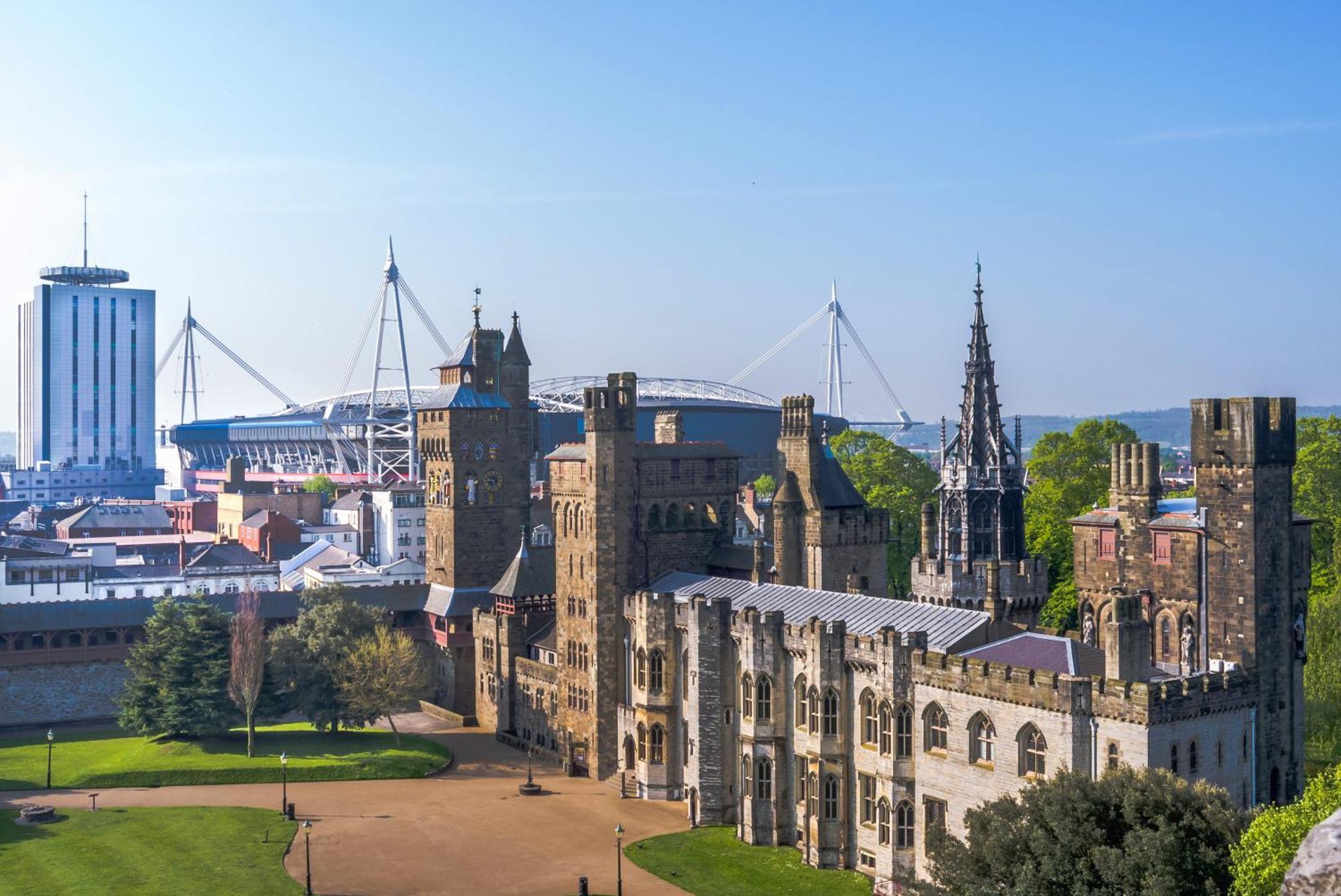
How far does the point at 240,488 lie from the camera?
176125 millimetres

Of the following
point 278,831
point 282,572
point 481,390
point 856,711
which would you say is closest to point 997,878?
point 856,711

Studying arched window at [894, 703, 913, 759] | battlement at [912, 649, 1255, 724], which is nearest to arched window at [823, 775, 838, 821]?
arched window at [894, 703, 913, 759]

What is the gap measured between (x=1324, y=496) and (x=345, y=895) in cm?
6472

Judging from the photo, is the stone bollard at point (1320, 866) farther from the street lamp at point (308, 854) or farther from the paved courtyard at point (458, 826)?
the street lamp at point (308, 854)

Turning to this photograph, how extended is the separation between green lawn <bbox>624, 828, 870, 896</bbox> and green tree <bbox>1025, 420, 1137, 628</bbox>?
2842 cm

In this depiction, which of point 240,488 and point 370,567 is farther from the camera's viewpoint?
point 240,488

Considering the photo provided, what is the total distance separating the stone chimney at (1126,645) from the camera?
1884 inches

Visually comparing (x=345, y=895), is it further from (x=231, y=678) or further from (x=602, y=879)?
(x=231, y=678)

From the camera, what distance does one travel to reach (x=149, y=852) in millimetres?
60469

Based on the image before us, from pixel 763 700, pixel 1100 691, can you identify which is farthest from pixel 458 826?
pixel 1100 691

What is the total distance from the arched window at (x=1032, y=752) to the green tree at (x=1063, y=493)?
33.4 meters

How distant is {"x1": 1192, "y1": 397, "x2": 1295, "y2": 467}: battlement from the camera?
51.7 m

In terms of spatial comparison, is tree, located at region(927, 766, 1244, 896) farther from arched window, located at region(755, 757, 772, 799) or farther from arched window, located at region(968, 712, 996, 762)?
arched window, located at region(755, 757, 772, 799)

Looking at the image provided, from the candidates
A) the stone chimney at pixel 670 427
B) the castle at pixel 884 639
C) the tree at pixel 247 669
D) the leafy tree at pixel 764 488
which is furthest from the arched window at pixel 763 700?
the leafy tree at pixel 764 488
